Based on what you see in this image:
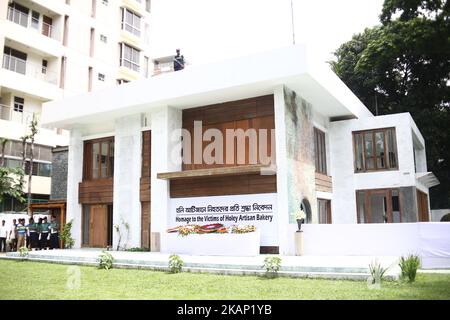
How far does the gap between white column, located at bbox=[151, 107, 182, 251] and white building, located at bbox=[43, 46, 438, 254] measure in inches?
1.6

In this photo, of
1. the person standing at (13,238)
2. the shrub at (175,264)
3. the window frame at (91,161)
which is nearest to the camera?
the shrub at (175,264)

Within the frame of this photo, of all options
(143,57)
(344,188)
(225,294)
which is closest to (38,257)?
(225,294)

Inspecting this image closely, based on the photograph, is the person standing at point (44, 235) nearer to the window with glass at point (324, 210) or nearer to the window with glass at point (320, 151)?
the window with glass at point (324, 210)

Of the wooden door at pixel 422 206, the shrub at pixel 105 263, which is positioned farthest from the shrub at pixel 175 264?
the wooden door at pixel 422 206

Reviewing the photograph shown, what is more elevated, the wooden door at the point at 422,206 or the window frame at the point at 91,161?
the window frame at the point at 91,161

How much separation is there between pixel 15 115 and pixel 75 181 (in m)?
10.4

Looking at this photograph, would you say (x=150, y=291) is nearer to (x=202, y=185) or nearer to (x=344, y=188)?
(x=202, y=185)

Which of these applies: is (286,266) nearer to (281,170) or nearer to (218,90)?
(281,170)

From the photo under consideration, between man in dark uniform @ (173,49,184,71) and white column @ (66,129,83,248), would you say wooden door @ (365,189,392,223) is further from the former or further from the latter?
white column @ (66,129,83,248)

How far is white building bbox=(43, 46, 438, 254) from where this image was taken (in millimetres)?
14070

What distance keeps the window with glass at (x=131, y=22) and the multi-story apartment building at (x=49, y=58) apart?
97mm

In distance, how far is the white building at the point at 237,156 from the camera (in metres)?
14.1

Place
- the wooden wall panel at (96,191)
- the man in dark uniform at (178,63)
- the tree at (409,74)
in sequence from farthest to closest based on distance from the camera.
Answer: the tree at (409,74), the man in dark uniform at (178,63), the wooden wall panel at (96,191)

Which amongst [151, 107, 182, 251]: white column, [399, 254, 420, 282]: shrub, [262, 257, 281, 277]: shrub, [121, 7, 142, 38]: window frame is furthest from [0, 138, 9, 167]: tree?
[399, 254, 420, 282]: shrub
